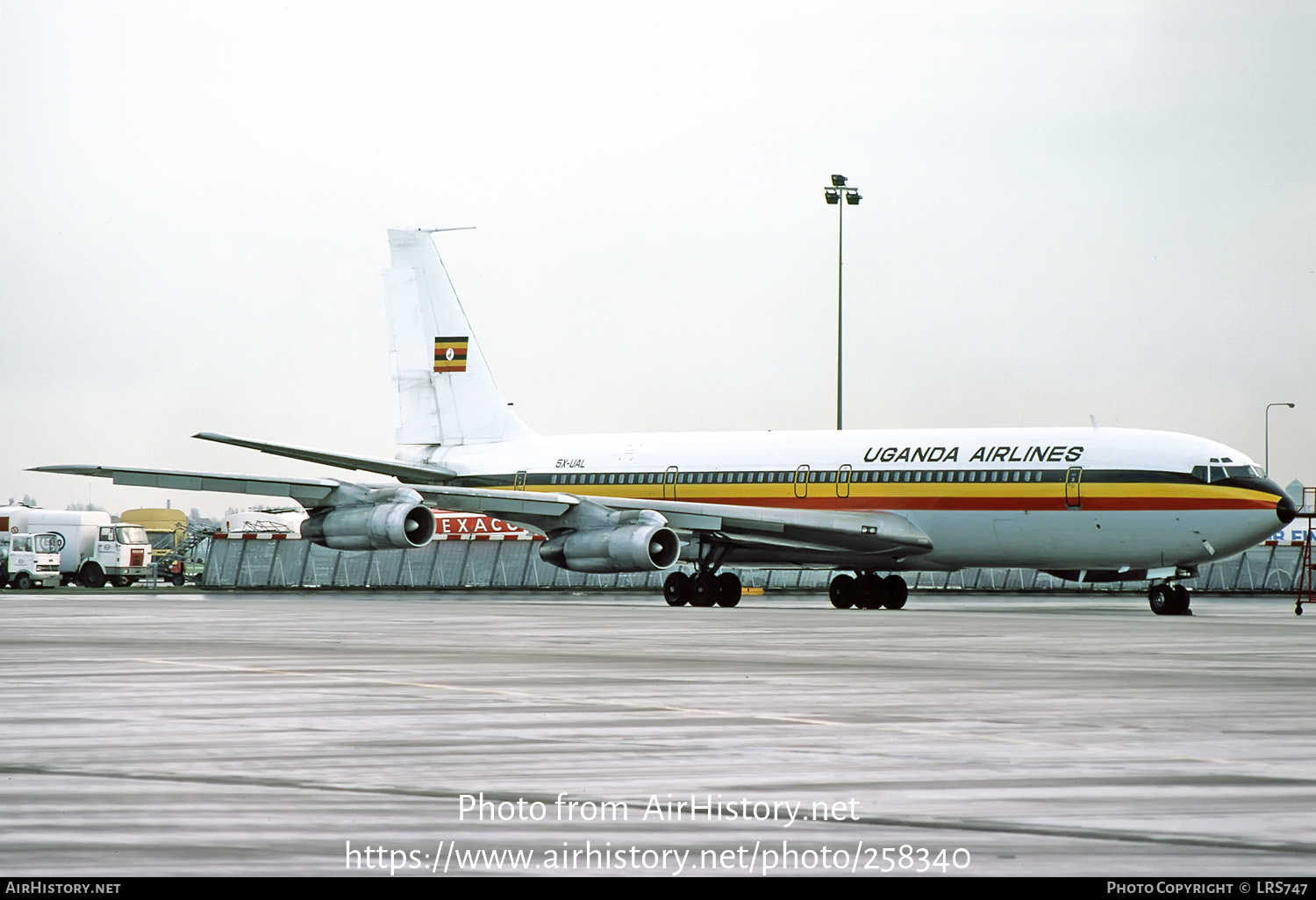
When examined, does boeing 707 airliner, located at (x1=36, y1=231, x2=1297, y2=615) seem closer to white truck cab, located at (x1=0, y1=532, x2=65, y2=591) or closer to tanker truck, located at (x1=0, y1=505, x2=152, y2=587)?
white truck cab, located at (x1=0, y1=532, x2=65, y2=591)

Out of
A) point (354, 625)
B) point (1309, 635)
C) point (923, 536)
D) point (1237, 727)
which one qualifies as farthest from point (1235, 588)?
point (1237, 727)

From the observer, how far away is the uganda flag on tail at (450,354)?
167 feet

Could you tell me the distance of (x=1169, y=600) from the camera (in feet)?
122

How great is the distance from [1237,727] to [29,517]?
223 ft

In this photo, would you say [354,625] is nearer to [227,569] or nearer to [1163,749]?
[1163,749]

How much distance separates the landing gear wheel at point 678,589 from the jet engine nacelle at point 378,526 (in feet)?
19.1

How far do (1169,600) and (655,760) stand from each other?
28875mm

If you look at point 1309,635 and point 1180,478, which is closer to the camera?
point 1309,635

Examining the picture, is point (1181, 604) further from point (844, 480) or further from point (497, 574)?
point (497, 574)

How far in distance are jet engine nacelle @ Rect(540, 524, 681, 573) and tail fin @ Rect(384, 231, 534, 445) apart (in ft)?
32.1

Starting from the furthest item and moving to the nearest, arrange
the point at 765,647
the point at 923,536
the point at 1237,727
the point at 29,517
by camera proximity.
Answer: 1. the point at 29,517
2. the point at 923,536
3. the point at 765,647
4. the point at 1237,727

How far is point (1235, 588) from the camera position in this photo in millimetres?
54906

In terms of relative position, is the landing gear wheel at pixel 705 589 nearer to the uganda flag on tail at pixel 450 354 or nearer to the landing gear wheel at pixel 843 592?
the landing gear wheel at pixel 843 592

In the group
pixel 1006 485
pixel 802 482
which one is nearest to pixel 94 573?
pixel 802 482
